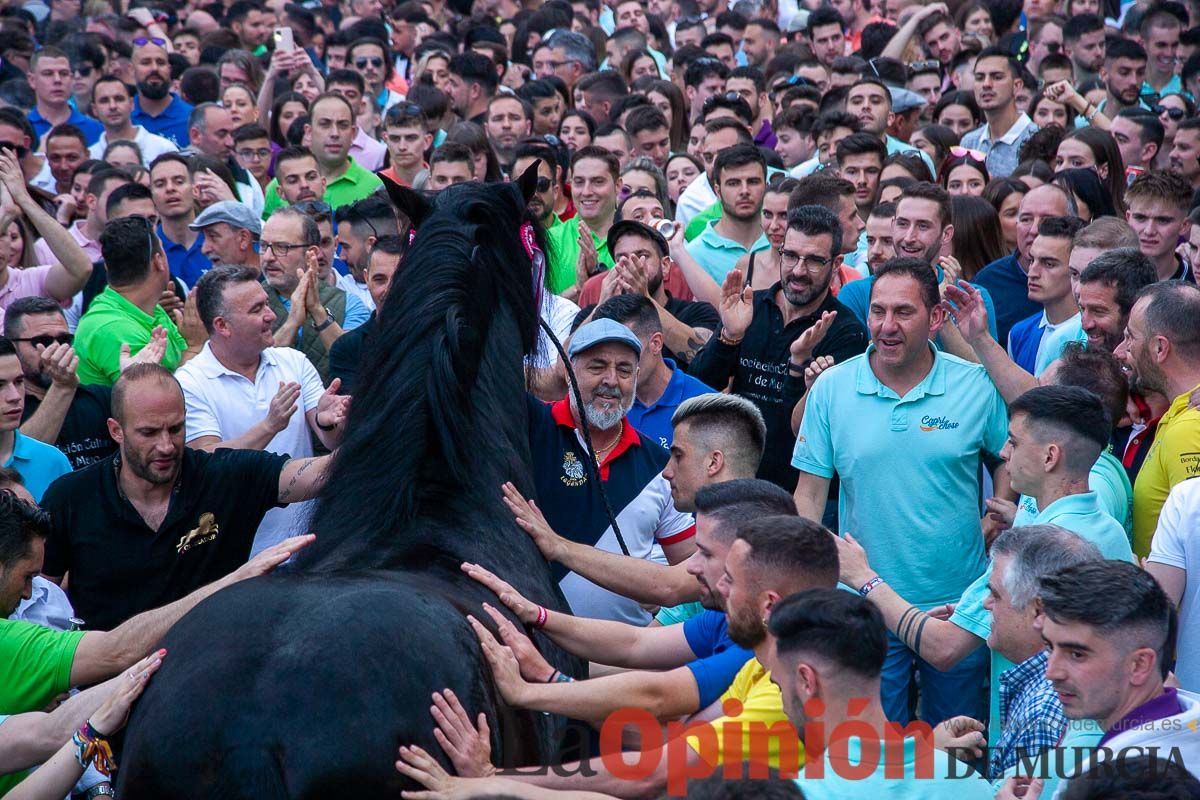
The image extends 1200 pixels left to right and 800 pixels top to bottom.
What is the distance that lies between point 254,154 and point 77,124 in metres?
2.60

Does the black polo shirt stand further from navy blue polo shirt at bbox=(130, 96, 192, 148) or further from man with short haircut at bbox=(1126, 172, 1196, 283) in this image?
navy blue polo shirt at bbox=(130, 96, 192, 148)

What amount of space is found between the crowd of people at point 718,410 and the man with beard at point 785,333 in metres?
0.02

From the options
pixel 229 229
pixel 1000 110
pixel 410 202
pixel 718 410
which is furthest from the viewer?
pixel 1000 110

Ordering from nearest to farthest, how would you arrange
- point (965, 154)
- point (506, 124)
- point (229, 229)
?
point (229, 229) < point (965, 154) < point (506, 124)

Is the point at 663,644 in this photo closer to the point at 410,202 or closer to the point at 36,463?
the point at 410,202

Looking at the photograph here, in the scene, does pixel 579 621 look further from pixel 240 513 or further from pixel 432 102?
pixel 432 102

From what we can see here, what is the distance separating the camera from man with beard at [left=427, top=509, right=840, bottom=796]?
3670 mm

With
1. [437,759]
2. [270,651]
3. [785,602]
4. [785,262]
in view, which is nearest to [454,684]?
[437,759]

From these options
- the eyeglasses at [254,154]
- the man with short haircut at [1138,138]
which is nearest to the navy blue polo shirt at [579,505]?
the man with short haircut at [1138,138]

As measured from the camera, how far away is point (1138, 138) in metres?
10.1

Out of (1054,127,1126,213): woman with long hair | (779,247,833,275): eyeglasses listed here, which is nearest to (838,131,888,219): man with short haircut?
(1054,127,1126,213): woman with long hair

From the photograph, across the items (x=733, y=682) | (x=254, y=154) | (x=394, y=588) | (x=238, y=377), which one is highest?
(x=254, y=154)

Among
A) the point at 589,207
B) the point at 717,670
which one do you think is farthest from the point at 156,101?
the point at 717,670

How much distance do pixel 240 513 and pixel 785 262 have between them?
296 centimetres
